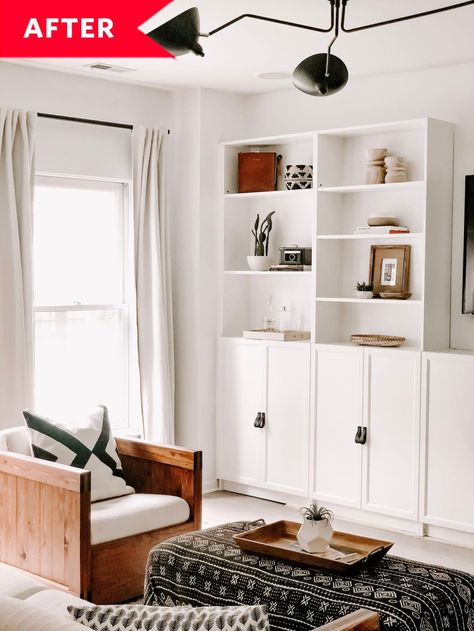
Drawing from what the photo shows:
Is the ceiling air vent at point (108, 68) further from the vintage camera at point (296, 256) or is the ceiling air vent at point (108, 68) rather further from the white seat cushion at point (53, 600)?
the white seat cushion at point (53, 600)

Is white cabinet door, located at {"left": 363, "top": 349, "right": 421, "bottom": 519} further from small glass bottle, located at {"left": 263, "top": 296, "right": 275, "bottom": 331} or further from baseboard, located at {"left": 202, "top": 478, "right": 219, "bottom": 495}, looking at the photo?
baseboard, located at {"left": 202, "top": 478, "right": 219, "bottom": 495}

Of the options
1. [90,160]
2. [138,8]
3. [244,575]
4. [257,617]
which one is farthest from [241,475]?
[257,617]

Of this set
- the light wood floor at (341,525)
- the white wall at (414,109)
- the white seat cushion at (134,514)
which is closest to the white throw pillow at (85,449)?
the white seat cushion at (134,514)

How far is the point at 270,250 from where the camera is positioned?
5.81 m

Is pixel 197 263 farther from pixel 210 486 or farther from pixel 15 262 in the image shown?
pixel 210 486

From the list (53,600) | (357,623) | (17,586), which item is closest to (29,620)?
(357,623)

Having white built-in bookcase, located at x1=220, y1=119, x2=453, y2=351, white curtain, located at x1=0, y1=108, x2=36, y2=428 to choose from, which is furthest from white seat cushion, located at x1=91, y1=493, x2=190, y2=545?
white built-in bookcase, located at x1=220, y1=119, x2=453, y2=351

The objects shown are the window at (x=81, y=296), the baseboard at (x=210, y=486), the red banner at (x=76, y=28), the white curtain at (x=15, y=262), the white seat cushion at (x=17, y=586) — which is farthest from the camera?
the baseboard at (x=210, y=486)

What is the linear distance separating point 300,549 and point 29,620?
158cm

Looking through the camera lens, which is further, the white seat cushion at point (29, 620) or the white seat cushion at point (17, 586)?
the white seat cushion at point (17, 586)

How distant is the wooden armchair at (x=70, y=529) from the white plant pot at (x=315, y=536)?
0.94 metres

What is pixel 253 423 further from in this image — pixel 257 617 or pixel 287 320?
pixel 257 617

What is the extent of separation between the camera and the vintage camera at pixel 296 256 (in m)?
5.39

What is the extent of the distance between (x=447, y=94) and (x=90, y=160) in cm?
215
